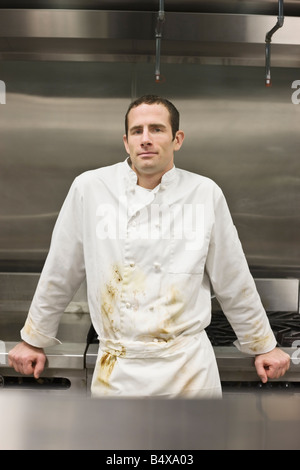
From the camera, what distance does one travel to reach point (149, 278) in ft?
3.80

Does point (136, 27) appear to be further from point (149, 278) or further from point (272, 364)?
point (272, 364)

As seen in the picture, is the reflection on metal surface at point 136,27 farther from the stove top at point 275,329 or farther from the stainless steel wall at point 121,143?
the stove top at point 275,329

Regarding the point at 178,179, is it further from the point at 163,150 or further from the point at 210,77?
the point at 210,77

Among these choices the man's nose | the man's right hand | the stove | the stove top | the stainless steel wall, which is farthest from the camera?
the stainless steel wall

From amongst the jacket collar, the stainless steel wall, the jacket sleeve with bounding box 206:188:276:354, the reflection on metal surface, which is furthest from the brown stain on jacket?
the reflection on metal surface

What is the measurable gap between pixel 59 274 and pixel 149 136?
424 mm

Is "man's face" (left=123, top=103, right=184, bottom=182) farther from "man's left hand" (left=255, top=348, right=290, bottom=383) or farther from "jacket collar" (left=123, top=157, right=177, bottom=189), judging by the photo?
"man's left hand" (left=255, top=348, right=290, bottom=383)

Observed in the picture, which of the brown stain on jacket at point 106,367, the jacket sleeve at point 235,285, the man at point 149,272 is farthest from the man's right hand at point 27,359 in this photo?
the jacket sleeve at point 235,285

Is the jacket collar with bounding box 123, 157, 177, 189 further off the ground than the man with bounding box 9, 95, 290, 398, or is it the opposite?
the jacket collar with bounding box 123, 157, 177, 189

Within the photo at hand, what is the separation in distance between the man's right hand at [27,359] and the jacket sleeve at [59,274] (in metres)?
0.02

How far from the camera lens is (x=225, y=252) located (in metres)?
1.21

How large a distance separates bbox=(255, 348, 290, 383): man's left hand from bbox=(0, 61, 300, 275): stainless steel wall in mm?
743

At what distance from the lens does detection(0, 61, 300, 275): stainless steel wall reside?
1.85 meters
